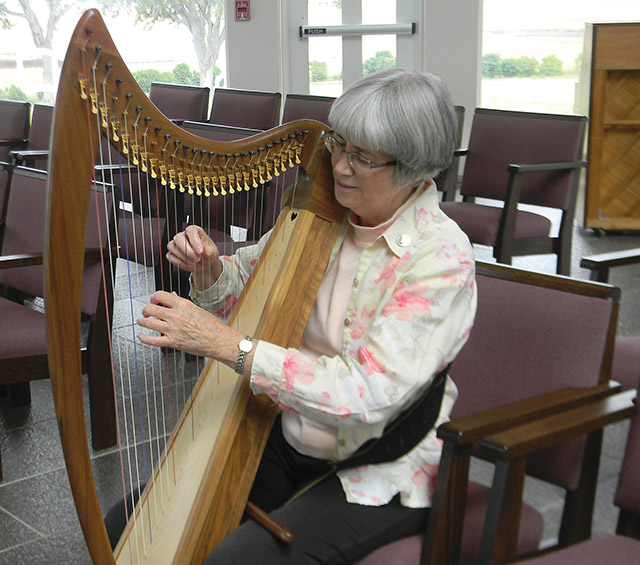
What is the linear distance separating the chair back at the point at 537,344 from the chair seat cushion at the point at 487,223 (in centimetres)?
209

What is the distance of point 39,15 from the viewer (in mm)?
7801

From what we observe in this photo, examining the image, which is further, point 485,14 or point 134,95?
point 485,14

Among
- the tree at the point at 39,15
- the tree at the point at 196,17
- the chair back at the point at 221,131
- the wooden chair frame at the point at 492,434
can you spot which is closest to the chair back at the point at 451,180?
the chair back at the point at 221,131

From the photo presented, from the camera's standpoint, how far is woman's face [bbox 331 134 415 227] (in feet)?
4.89

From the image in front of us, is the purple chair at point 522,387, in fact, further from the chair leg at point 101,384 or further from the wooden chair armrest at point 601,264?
the chair leg at point 101,384

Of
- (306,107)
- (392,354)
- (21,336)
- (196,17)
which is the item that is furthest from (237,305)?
(196,17)

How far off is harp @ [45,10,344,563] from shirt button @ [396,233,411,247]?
174 millimetres

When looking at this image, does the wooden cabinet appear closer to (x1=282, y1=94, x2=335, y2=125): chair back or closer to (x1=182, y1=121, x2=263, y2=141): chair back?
(x1=282, y1=94, x2=335, y2=125): chair back

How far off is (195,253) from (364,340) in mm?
391

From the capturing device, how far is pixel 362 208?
155 cm

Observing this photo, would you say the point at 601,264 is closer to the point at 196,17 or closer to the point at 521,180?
the point at 521,180

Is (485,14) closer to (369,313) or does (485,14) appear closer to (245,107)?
(245,107)

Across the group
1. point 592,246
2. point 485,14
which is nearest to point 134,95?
point 592,246

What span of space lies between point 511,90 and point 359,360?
21.7ft
